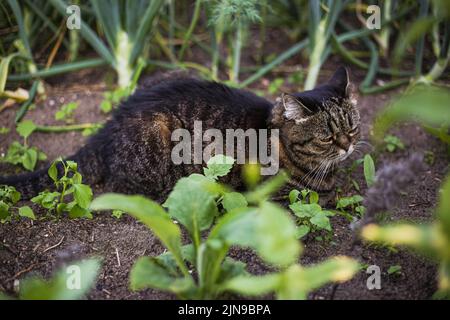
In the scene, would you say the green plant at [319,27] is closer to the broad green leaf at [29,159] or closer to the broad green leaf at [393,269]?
the broad green leaf at [393,269]

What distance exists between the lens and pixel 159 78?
3238mm

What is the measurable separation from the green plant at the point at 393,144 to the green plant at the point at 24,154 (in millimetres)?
2163

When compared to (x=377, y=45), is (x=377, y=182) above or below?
below

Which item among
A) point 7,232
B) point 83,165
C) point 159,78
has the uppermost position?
point 159,78

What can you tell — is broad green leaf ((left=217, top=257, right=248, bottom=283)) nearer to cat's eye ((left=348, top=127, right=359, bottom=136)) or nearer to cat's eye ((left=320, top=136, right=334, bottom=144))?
cat's eye ((left=320, top=136, right=334, bottom=144))

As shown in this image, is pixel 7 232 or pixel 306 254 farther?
→ pixel 7 232

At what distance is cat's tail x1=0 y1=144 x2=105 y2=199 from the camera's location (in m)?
2.69

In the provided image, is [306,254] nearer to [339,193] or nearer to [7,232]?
[339,193]

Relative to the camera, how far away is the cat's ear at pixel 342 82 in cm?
270

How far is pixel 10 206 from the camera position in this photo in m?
2.53
